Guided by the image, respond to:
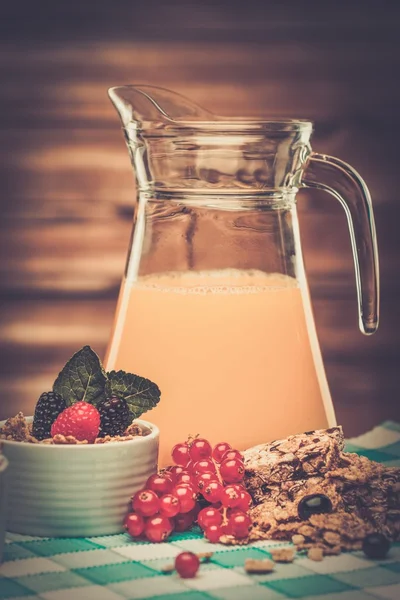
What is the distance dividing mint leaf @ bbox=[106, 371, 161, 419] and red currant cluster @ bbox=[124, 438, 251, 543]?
0.20ft

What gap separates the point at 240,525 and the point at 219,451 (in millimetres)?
95

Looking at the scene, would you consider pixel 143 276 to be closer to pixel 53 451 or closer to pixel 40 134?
pixel 53 451

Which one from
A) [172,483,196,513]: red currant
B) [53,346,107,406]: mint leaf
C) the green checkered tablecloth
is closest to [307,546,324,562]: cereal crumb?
the green checkered tablecloth

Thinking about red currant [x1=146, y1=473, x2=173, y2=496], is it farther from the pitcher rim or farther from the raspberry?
the pitcher rim

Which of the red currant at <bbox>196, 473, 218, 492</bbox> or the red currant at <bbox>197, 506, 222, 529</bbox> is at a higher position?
the red currant at <bbox>196, 473, 218, 492</bbox>

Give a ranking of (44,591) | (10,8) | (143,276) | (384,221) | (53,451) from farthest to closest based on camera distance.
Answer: (384,221)
(10,8)
(143,276)
(53,451)
(44,591)

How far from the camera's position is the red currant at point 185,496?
32.2 inches

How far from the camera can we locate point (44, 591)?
0.69 meters

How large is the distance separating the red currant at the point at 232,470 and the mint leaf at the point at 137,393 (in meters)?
0.08

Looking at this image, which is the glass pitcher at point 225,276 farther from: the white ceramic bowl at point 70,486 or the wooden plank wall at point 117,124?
the wooden plank wall at point 117,124

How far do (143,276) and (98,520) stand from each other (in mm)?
257

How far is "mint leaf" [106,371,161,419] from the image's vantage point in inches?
34.5

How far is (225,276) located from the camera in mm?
959

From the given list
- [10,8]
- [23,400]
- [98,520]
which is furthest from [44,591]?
[10,8]
